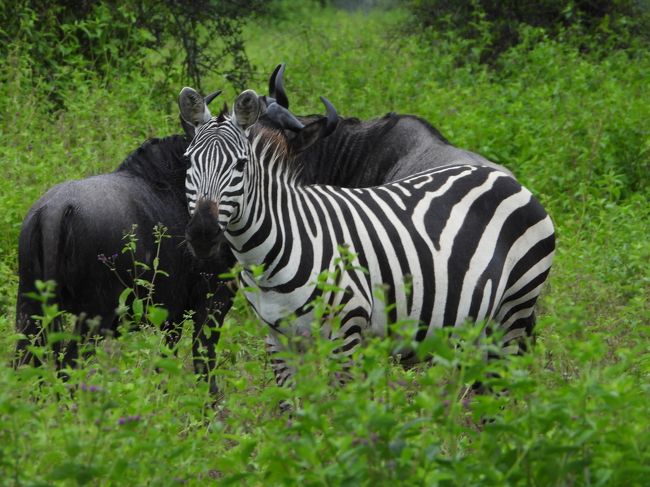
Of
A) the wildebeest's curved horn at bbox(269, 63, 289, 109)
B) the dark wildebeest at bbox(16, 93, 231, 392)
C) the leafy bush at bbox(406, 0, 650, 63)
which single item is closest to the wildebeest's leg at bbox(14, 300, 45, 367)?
the dark wildebeest at bbox(16, 93, 231, 392)

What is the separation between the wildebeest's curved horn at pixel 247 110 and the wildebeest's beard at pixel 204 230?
1.46 ft

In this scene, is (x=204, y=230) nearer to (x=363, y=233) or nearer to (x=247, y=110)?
(x=247, y=110)

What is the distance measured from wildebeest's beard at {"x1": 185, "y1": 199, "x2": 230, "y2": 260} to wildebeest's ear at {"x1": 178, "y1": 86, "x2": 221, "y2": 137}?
20.1 inches

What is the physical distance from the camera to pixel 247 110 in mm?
4664

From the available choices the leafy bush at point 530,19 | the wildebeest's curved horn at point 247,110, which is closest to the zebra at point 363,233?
the wildebeest's curved horn at point 247,110

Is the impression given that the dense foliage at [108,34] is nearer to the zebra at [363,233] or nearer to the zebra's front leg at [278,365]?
the zebra at [363,233]

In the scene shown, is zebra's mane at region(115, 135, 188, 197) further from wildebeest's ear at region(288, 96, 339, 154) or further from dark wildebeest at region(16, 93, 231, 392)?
wildebeest's ear at region(288, 96, 339, 154)

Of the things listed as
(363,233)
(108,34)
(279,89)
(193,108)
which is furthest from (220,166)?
(108,34)

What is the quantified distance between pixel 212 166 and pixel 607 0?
10141mm

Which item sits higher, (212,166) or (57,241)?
(212,166)

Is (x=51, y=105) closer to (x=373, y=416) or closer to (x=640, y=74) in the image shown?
(x=640, y=74)

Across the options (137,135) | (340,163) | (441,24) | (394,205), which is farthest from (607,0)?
(394,205)

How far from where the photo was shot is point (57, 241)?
5.09m

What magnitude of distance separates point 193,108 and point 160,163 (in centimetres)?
100
